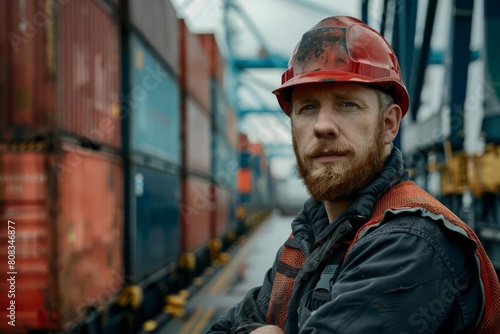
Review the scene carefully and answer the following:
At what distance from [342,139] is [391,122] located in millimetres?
224

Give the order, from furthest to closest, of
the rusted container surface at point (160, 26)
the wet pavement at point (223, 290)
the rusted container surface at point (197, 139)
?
the rusted container surface at point (197, 139)
the wet pavement at point (223, 290)
the rusted container surface at point (160, 26)

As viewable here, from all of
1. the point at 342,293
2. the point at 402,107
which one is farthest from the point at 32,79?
the point at 342,293

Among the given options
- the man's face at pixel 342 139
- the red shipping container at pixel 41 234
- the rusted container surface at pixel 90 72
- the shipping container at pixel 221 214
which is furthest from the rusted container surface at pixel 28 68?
the shipping container at pixel 221 214

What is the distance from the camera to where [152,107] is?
343 inches

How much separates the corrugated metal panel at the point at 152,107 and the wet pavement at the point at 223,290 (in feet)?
9.24

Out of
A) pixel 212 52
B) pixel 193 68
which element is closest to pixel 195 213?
pixel 193 68

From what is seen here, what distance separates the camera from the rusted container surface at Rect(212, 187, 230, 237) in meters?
16.5

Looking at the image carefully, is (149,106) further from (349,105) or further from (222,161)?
(222,161)

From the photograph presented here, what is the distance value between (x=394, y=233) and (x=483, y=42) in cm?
603

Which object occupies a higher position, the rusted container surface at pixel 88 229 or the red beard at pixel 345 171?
the red beard at pixel 345 171

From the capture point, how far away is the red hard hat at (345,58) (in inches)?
62.3

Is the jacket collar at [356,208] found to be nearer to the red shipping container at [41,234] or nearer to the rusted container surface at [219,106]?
the red shipping container at [41,234]

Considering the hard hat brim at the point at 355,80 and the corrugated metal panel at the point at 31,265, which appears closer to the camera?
the hard hat brim at the point at 355,80

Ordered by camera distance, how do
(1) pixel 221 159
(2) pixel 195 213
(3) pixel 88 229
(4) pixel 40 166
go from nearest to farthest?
(4) pixel 40 166
(3) pixel 88 229
(2) pixel 195 213
(1) pixel 221 159
